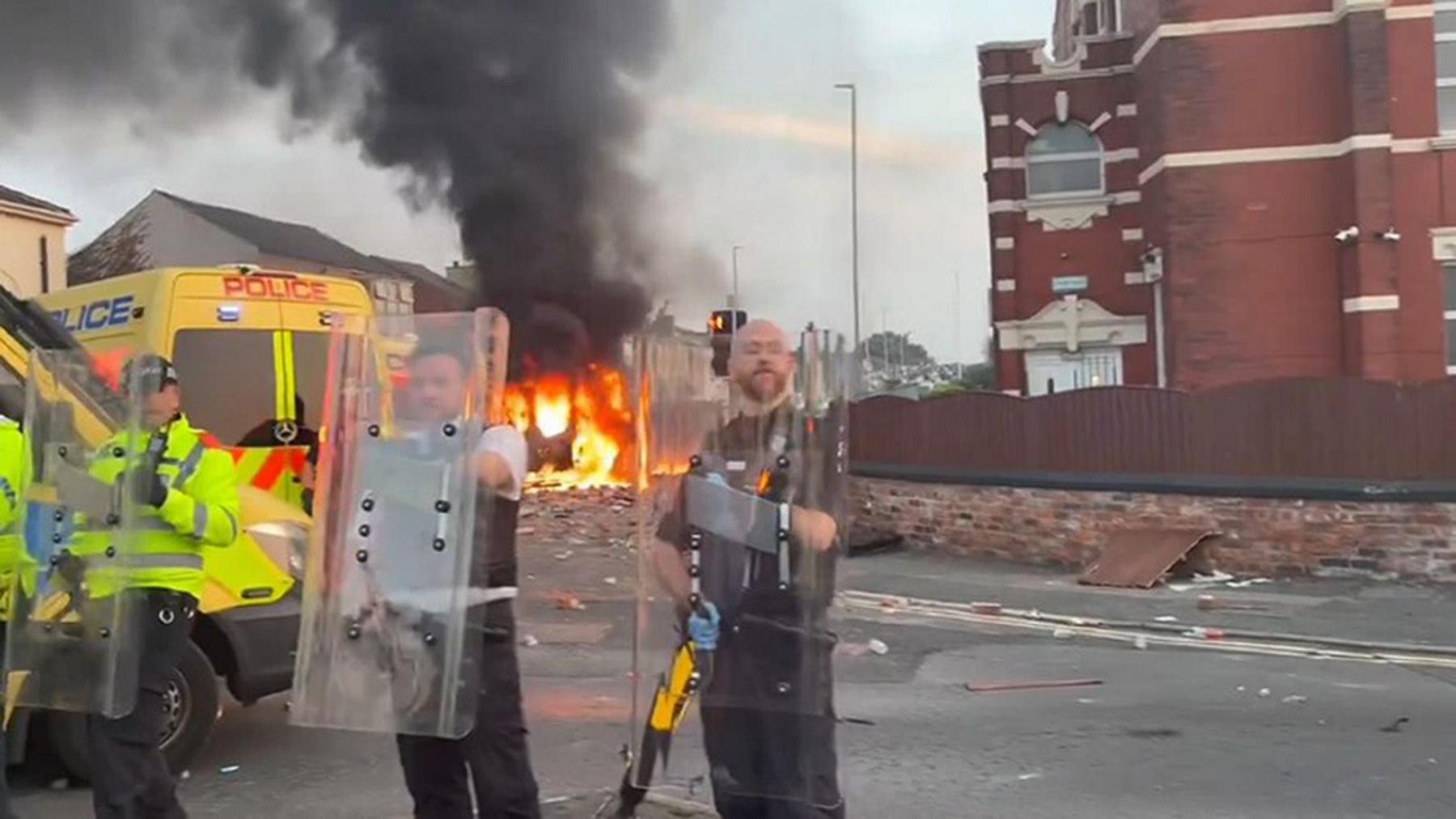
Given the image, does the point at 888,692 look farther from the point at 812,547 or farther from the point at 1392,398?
the point at 1392,398

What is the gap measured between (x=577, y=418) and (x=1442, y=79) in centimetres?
1573

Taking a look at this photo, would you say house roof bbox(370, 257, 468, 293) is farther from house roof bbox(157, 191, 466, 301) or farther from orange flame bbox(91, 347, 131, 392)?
orange flame bbox(91, 347, 131, 392)

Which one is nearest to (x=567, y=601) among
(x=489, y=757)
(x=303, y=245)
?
(x=489, y=757)

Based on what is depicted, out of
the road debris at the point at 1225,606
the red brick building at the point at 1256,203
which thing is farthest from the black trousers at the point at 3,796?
the red brick building at the point at 1256,203

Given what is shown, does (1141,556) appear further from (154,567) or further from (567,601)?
(154,567)

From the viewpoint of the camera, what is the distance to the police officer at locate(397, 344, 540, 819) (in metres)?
3.82

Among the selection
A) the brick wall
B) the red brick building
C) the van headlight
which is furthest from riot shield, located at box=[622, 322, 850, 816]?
the red brick building

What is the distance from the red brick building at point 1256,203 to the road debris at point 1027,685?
12260 mm

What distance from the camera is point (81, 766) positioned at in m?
5.50

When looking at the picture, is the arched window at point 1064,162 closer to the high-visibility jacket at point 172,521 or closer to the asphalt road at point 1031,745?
the asphalt road at point 1031,745

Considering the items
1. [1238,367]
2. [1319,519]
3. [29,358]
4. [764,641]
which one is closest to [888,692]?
[764,641]

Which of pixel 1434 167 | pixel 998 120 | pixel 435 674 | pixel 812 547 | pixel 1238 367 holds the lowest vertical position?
pixel 435 674

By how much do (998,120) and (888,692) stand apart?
53.1ft

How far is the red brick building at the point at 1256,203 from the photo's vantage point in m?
18.7
